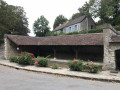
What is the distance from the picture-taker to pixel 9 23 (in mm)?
19016

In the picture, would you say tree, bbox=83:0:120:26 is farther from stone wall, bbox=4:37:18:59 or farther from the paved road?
the paved road

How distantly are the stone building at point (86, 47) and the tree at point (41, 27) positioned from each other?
23.9 meters

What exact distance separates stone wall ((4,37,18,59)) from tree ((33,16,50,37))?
1041 inches

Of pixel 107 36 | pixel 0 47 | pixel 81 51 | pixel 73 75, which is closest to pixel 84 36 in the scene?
pixel 81 51

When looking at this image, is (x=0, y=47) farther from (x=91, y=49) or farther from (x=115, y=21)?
(x=115, y=21)

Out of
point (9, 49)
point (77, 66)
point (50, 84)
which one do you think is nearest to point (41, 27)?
point (9, 49)

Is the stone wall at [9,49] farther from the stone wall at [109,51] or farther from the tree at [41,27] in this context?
the tree at [41,27]

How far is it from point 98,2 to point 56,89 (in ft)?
96.5

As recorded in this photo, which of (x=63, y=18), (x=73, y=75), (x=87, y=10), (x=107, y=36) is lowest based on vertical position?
(x=73, y=75)

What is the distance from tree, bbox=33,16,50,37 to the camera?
43719 mm

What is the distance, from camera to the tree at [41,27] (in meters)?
43.7

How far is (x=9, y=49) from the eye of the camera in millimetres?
17172

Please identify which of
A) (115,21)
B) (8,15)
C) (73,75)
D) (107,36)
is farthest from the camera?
(115,21)

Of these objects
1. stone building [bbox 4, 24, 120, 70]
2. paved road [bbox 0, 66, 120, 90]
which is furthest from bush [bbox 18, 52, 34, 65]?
paved road [bbox 0, 66, 120, 90]
